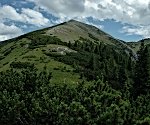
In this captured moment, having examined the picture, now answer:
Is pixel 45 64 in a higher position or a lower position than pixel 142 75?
higher

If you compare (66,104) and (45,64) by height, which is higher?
(45,64)

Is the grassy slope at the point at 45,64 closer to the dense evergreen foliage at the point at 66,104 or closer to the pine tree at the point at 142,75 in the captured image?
the pine tree at the point at 142,75

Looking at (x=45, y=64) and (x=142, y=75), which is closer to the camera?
(x=142, y=75)

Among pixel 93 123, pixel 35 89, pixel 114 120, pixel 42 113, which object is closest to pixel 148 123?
pixel 114 120

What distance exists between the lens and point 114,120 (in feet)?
143

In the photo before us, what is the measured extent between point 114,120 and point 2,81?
52.1 meters

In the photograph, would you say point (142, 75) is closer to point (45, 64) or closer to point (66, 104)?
point (66, 104)

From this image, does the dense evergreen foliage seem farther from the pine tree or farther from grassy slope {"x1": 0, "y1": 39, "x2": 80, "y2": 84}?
grassy slope {"x1": 0, "y1": 39, "x2": 80, "y2": 84}

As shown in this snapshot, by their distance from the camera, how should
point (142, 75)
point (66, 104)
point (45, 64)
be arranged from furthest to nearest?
point (45, 64) → point (142, 75) → point (66, 104)

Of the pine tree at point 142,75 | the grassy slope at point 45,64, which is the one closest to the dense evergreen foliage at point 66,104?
the pine tree at point 142,75

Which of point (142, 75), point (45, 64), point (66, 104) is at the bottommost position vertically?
point (66, 104)

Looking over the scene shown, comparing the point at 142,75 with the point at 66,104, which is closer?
the point at 66,104

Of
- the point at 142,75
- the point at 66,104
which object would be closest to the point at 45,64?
the point at 142,75

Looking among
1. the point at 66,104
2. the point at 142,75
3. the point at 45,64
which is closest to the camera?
the point at 66,104
